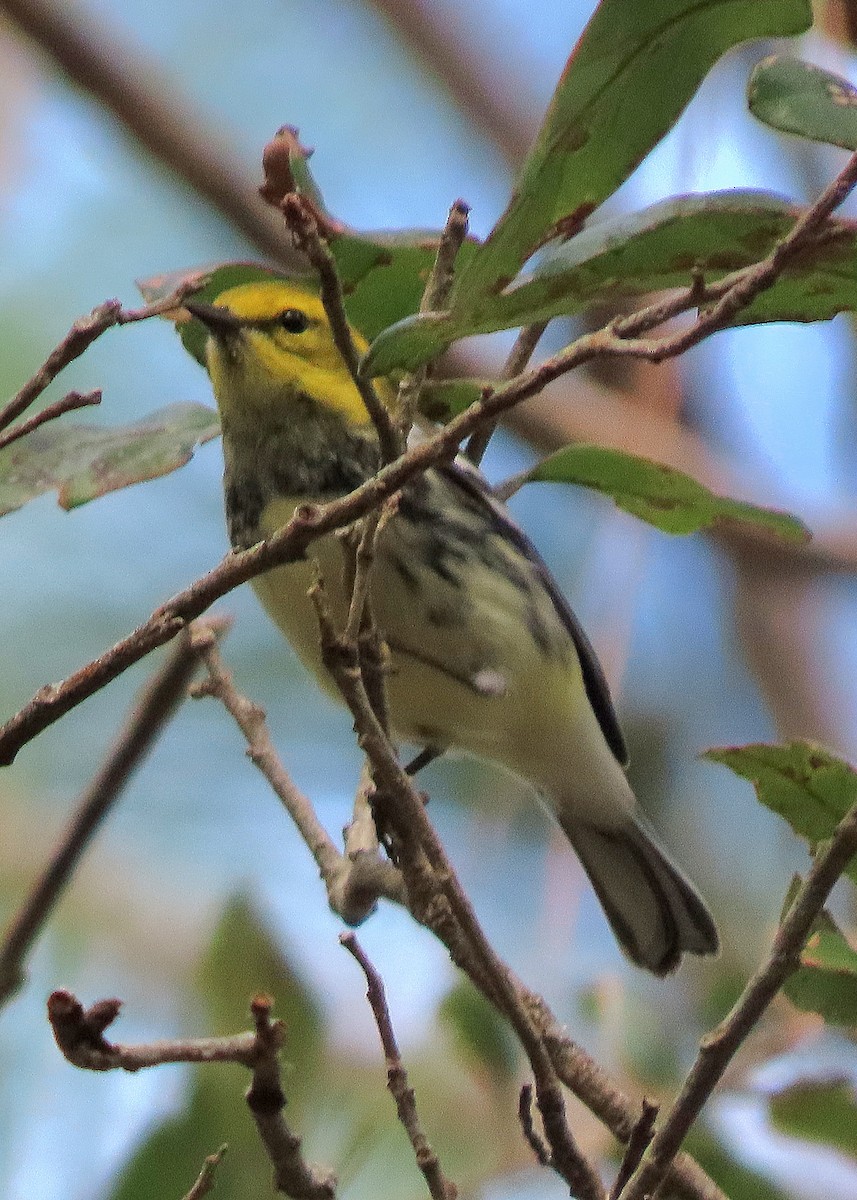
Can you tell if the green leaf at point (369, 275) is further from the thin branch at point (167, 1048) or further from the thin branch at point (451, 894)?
the thin branch at point (167, 1048)

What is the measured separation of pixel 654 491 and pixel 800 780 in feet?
0.86

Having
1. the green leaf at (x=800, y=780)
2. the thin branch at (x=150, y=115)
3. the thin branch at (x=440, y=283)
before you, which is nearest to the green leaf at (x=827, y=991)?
the green leaf at (x=800, y=780)

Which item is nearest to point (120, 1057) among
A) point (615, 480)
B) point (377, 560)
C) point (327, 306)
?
point (327, 306)

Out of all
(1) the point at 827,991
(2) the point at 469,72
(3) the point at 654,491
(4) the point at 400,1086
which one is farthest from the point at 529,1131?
(2) the point at 469,72

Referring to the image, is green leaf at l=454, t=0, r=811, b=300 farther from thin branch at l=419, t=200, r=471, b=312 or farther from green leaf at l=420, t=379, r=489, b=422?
green leaf at l=420, t=379, r=489, b=422

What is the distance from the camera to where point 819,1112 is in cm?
124

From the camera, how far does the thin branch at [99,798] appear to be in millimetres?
1519

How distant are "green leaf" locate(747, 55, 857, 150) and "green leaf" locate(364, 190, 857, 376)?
42 mm

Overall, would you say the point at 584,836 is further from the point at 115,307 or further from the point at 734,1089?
the point at 115,307

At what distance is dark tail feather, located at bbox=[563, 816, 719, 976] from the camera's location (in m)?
1.76

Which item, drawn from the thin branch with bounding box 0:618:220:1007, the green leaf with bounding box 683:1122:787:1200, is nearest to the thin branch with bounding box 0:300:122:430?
the thin branch with bounding box 0:618:220:1007

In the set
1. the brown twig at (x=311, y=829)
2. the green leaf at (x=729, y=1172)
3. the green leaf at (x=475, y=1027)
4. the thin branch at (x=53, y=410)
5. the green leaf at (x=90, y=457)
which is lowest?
the green leaf at (x=475, y=1027)

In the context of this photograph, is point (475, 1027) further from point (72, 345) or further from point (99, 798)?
point (72, 345)

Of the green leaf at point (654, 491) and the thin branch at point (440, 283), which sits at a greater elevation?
the thin branch at point (440, 283)
